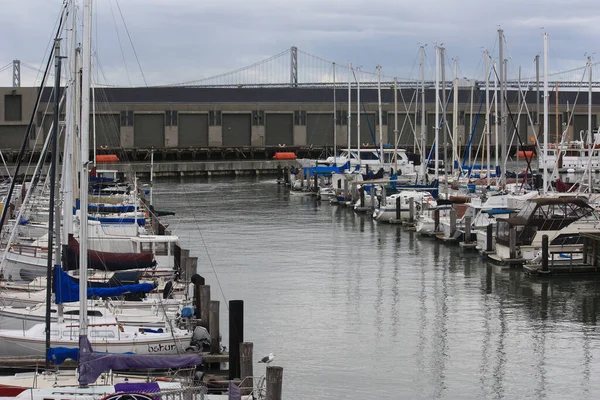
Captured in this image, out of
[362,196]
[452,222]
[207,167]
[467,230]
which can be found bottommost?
[467,230]

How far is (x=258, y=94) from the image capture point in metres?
109

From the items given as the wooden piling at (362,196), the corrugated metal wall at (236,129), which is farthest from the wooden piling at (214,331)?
the corrugated metal wall at (236,129)

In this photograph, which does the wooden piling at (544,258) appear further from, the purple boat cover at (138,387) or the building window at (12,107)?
the building window at (12,107)

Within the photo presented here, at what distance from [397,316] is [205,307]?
6416 millimetres

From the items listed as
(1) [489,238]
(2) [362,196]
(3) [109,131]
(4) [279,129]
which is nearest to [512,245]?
(1) [489,238]

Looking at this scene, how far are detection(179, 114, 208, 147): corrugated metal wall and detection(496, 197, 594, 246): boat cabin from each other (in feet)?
214

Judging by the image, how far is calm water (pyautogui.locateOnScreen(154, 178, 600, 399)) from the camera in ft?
74.3

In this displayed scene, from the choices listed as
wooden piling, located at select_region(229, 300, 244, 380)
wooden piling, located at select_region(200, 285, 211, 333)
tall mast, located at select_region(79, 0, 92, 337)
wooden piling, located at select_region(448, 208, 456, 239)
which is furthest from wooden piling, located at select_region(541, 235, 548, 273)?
tall mast, located at select_region(79, 0, 92, 337)

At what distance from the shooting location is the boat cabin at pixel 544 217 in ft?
118

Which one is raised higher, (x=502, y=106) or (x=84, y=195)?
(x=502, y=106)

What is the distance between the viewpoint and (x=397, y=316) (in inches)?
1144

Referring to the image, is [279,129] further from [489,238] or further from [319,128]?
[489,238]

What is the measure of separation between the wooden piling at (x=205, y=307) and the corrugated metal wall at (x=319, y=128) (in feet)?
254

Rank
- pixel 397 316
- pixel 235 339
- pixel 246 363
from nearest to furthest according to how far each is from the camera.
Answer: pixel 246 363 < pixel 235 339 < pixel 397 316
